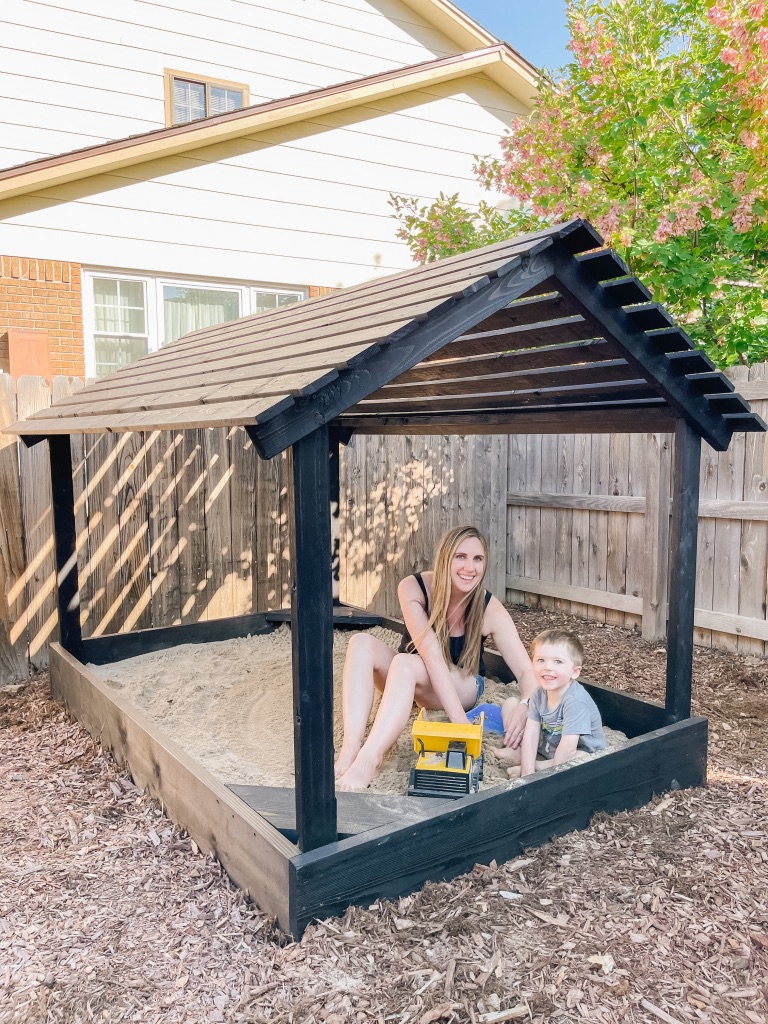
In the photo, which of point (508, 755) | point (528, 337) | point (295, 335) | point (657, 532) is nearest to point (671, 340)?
point (528, 337)

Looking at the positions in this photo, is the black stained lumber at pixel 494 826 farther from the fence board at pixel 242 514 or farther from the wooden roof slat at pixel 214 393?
the fence board at pixel 242 514

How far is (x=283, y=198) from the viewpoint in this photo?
801cm

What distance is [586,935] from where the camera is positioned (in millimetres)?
2289

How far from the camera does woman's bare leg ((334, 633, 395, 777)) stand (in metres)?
3.20

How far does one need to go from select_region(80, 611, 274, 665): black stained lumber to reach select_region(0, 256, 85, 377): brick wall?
3.08 meters

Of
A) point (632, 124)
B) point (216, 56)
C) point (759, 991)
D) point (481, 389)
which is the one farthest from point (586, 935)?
point (216, 56)

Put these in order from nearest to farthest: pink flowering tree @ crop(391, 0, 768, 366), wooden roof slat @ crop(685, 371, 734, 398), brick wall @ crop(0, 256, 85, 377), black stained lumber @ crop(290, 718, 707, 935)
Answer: black stained lumber @ crop(290, 718, 707, 935) < wooden roof slat @ crop(685, 371, 734, 398) < pink flowering tree @ crop(391, 0, 768, 366) < brick wall @ crop(0, 256, 85, 377)

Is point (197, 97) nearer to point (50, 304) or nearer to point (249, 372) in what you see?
point (50, 304)

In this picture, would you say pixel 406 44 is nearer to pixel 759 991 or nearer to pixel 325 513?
pixel 325 513

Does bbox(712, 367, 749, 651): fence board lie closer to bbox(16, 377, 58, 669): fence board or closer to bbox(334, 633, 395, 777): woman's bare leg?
bbox(334, 633, 395, 777): woman's bare leg

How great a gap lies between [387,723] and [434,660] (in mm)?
389

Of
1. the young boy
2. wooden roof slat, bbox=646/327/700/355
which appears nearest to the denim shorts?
the young boy

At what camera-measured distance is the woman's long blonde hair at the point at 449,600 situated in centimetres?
345

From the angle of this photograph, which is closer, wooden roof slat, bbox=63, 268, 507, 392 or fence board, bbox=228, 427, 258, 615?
wooden roof slat, bbox=63, 268, 507, 392
